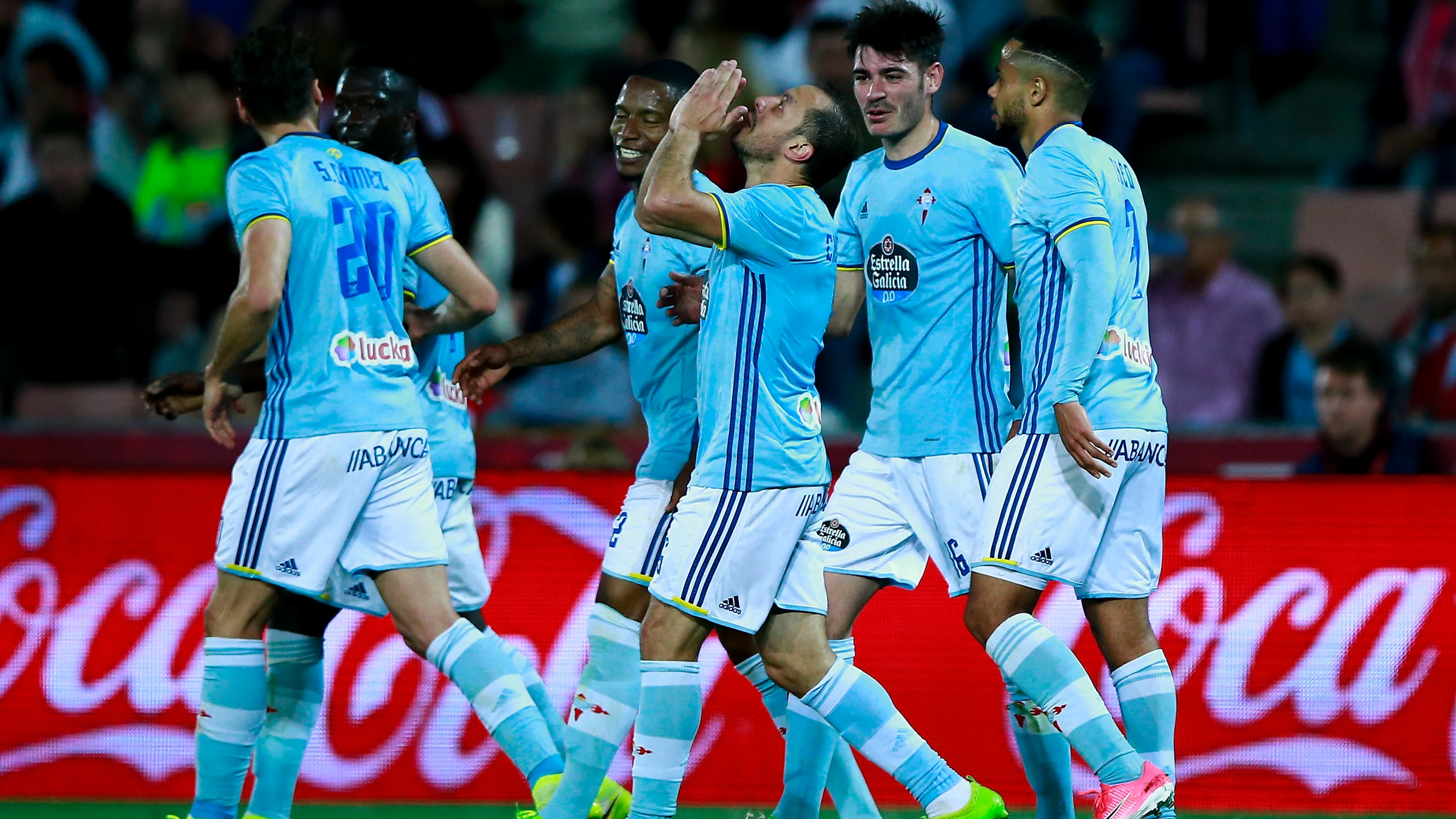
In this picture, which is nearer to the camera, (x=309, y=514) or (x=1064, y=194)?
(x=1064, y=194)

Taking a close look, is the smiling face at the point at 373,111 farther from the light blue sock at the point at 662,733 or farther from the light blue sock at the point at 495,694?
the light blue sock at the point at 662,733

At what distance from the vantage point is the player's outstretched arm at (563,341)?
5750 mm

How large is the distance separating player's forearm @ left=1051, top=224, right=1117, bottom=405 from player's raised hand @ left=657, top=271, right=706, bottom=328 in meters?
1.10

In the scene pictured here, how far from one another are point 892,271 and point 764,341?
69cm

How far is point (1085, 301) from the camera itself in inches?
198

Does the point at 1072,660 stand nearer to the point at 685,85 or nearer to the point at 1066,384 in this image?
the point at 1066,384

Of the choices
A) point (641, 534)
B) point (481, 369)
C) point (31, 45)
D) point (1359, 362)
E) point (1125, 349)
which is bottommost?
point (641, 534)

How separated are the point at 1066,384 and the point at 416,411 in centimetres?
202

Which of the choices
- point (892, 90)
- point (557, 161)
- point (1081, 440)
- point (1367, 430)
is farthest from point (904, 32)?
point (557, 161)

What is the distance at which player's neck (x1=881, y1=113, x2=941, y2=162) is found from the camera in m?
5.56

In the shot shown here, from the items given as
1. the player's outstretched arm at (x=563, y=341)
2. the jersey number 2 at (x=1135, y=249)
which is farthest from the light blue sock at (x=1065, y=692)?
the player's outstretched arm at (x=563, y=341)

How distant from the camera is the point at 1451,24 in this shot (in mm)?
11414

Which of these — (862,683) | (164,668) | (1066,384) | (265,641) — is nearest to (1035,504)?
(1066,384)

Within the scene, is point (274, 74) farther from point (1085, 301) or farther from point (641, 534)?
point (1085, 301)
